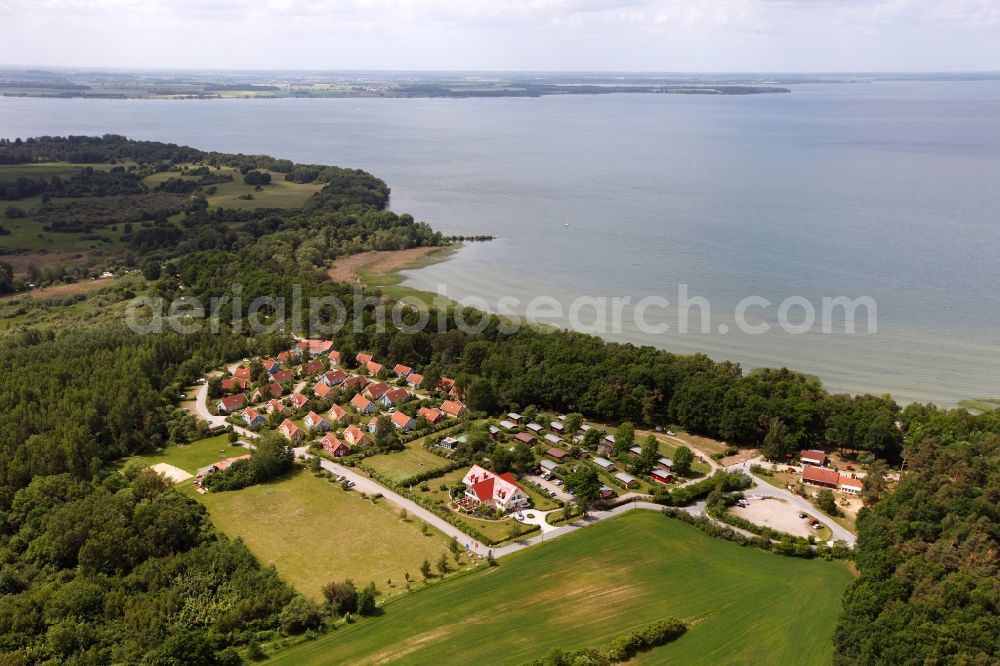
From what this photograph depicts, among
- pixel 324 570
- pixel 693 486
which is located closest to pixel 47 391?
pixel 324 570

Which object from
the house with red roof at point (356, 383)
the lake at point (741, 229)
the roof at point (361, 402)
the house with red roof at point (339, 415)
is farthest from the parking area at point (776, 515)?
the house with red roof at point (356, 383)

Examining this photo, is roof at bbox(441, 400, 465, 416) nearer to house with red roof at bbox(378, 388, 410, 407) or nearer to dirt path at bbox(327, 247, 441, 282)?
house with red roof at bbox(378, 388, 410, 407)

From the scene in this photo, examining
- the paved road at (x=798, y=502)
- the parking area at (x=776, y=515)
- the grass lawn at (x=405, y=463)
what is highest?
the paved road at (x=798, y=502)

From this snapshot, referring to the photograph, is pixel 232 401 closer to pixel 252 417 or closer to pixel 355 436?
pixel 252 417

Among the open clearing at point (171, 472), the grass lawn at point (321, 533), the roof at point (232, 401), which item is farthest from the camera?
the roof at point (232, 401)

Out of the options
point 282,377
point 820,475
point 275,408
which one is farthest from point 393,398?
point 820,475

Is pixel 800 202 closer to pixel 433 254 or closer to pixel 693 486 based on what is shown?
pixel 433 254

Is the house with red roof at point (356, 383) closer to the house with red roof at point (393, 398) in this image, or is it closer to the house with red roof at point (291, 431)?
the house with red roof at point (393, 398)
